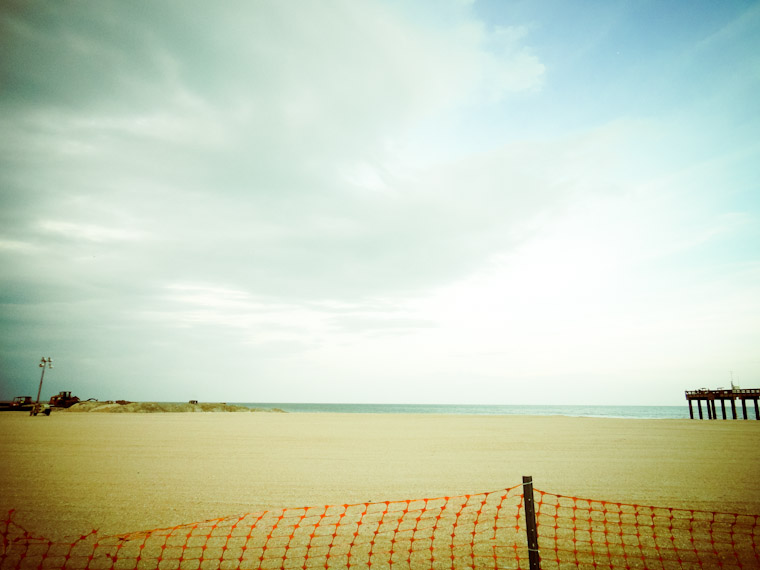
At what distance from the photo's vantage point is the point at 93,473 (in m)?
11.4

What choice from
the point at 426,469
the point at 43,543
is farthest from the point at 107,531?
the point at 426,469

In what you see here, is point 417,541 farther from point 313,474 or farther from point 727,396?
point 727,396

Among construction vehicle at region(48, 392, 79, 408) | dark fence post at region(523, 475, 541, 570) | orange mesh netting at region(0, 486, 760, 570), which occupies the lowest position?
construction vehicle at region(48, 392, 79, 408)

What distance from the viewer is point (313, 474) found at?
11586mm

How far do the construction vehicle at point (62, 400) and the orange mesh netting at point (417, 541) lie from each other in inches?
2343

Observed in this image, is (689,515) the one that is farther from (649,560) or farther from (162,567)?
(162,567)

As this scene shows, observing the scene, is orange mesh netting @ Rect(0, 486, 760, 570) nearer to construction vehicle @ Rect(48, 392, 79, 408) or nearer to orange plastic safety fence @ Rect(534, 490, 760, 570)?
orange plastic safety fence @ Rect(534, 490, 760, 570)

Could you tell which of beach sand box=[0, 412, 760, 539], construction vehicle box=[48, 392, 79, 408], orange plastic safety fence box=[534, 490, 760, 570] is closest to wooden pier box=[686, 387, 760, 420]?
beach sand box=[0, 412, 760, 539]

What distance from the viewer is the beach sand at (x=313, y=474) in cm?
823

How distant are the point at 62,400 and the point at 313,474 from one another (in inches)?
2378

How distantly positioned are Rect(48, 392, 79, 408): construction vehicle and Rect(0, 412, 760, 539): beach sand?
4368 cm

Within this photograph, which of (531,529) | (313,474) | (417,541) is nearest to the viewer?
(531,529)

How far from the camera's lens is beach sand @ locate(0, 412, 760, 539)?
823 cm

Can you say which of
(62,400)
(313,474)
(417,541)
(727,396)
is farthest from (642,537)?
(62,400)
